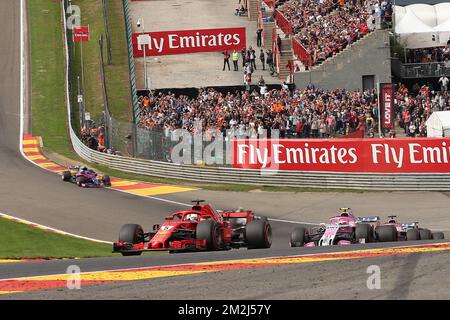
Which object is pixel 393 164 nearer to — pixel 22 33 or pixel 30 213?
pixel 30 213

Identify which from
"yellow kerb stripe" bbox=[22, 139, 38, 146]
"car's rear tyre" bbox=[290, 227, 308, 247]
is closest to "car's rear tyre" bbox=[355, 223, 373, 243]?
"car's rear tyre" bbox=[290, 227, 308, 247]

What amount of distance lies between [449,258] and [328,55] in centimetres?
3650

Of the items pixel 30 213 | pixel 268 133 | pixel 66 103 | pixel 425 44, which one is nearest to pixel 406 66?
pixel 425 44

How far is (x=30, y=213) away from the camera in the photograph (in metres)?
34.4

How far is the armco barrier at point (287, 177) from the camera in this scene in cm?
3719

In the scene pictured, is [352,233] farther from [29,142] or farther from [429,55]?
[429,55]

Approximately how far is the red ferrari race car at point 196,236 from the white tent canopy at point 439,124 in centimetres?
1659

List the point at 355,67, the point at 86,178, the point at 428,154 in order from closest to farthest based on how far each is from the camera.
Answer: the point at 428,154 < the point at 86,178 < the point at 355,67

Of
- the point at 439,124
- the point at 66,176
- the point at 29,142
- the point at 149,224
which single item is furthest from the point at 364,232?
the point at 29,142

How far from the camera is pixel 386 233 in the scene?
977 inches

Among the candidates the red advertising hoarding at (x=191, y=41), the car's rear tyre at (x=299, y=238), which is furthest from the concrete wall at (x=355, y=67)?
the car's rear tyre at (x=299, y=238)

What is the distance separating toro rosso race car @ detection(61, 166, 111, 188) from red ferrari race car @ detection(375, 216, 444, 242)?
49.8ft

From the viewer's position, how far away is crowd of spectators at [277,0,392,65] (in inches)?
2029

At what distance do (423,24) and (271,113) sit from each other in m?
9.35
